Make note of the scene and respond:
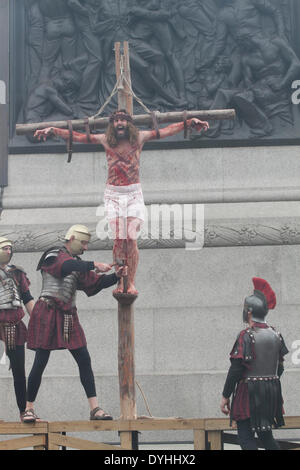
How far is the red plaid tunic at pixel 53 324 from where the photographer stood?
9.43 m

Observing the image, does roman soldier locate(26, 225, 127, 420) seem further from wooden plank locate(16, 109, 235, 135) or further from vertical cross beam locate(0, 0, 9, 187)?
vertical cross beam locate(0, 0, 9, 187)

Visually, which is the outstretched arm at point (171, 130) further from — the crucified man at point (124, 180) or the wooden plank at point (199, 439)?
the wooden plank at point (199, 439)

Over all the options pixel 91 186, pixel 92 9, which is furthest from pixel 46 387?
pixel 92 9

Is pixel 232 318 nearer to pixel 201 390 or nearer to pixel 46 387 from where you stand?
pixel 201 390

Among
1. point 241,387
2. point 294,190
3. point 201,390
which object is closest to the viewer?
point 241,387

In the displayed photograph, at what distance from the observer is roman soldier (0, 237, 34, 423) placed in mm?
9758

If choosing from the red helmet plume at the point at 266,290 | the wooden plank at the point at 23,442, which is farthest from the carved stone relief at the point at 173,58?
the wooden plank at the point at 23,442

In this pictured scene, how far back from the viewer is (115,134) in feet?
30.8

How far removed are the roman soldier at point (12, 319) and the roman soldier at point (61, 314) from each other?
292 millimetres

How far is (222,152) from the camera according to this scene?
1303 cm

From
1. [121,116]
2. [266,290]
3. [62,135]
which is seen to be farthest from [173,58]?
[266,290]

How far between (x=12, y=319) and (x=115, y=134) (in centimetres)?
221

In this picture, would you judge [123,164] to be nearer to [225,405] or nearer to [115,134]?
[115,134]

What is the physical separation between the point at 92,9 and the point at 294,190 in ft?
12.9
